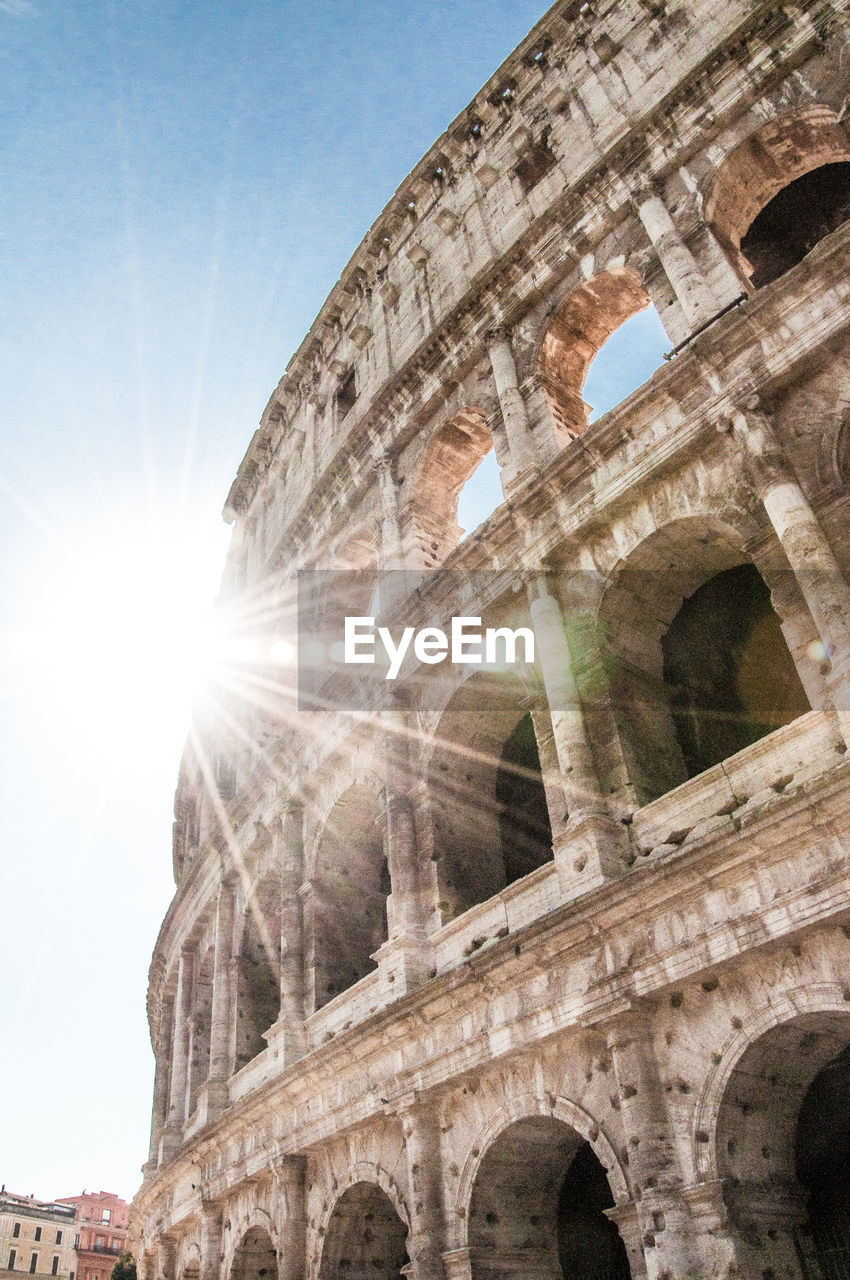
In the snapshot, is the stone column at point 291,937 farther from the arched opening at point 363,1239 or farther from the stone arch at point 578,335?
the stone arch at point 578,335

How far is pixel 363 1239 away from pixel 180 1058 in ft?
23.4

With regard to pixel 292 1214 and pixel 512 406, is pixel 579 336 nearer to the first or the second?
pixel 512 406

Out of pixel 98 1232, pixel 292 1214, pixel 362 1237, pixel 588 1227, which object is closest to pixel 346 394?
pixel 292 1214

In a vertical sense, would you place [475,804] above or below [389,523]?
below

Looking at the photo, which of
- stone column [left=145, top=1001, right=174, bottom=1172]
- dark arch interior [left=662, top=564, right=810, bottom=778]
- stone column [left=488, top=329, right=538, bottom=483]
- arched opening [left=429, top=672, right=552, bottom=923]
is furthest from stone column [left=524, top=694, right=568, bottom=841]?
stone column [left=145, top=1001, right=174, bottom=1172]

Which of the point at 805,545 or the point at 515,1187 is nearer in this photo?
the point at 805,545

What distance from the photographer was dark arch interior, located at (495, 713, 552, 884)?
38.1 feet

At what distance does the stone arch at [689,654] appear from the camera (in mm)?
9117

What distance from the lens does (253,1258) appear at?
1228 cm

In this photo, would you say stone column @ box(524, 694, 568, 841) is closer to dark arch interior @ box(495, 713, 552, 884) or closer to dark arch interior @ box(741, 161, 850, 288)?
dark arch interior @ box(495, 713, 552, 884)

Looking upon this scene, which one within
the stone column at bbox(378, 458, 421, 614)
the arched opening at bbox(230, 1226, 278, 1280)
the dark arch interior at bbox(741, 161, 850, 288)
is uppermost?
the dark arch interior at bbox(741, 161, 850, 288)

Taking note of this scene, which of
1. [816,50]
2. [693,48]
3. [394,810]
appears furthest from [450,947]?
[693,48]

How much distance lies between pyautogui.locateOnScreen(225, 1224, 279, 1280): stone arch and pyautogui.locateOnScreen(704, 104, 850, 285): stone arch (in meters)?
12.0

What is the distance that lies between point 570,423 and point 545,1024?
6.83 m
